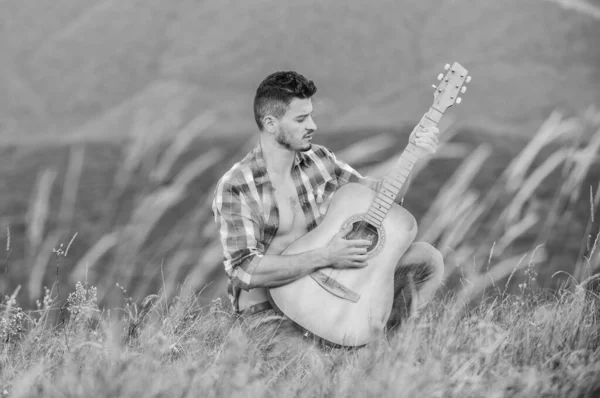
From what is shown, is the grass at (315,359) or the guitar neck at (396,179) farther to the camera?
the guitar neck at (396,179)

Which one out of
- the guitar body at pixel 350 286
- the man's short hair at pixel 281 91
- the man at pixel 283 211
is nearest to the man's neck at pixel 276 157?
the man at pixel 283 211

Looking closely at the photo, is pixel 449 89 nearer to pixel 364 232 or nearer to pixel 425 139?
pixel 425 139

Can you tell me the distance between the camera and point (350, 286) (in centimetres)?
236

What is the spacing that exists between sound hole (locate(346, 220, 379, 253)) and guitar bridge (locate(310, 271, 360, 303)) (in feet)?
0.52

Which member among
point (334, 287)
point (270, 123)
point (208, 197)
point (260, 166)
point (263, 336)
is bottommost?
point (263, 336)

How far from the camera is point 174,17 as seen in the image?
484 cm

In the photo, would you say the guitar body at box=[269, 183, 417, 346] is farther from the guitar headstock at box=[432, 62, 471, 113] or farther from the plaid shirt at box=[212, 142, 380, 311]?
the guitar headstock at box=[432, 62, 471, 113]

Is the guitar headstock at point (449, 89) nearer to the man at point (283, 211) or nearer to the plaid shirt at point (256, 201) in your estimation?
the man at point (283, 211)

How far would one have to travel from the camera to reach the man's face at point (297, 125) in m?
2.38

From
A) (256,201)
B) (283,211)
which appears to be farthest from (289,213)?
(256,201)

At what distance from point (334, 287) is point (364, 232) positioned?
0.72 feet

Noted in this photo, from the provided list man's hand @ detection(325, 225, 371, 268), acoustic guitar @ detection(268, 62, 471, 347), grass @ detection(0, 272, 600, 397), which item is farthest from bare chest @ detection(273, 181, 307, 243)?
grass @ detection(0, 272, 600, 397)

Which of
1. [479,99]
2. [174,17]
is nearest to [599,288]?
[479,99]

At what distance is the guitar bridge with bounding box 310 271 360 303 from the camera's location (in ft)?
7.68
